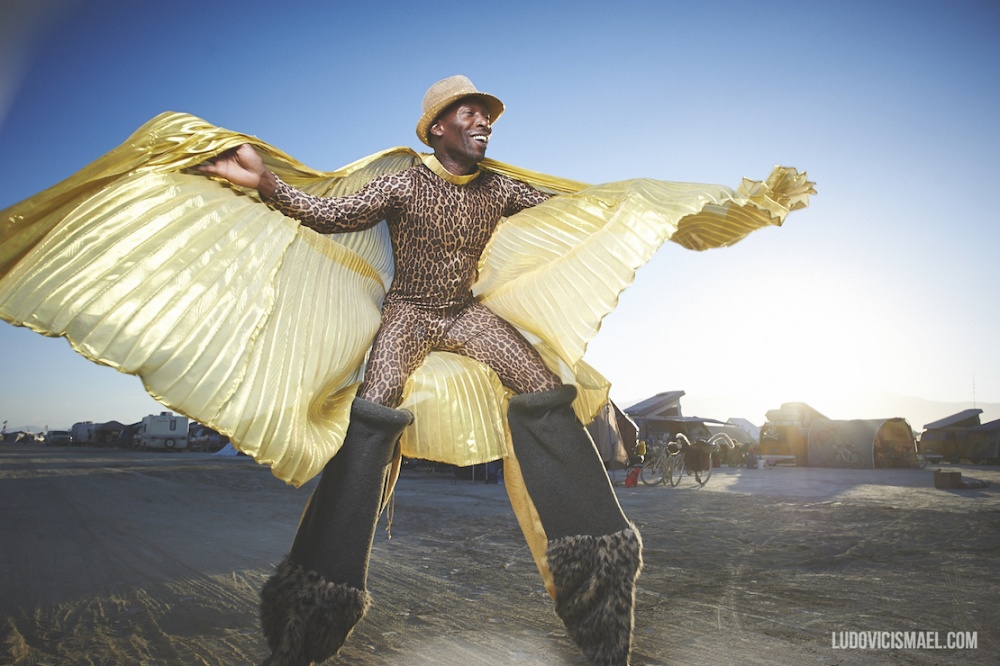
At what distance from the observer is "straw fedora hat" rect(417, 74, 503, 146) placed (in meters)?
2.08

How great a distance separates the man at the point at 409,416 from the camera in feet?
5.68

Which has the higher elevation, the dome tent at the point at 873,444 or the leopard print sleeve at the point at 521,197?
the leopard print sleeve at the point at 521,197

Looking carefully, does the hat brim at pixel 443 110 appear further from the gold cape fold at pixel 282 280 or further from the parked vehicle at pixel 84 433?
the parked vehicle at pixel 84 433

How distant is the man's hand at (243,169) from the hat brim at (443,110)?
0.66m

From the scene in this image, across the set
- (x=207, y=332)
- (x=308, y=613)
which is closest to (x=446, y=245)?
(x=207, y=332)

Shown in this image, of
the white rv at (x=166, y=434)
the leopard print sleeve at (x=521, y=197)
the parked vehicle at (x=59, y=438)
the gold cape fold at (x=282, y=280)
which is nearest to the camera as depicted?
the gold cape fold at (x=282, y=280)

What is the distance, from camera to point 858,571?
404 centimetres

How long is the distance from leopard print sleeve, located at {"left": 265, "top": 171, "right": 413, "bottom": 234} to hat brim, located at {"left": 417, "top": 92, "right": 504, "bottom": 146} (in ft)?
0.91

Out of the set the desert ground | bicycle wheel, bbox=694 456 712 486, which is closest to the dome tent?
bicycle wheel, bbox=694 456 712 486

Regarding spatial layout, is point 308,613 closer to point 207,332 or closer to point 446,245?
point 207,332

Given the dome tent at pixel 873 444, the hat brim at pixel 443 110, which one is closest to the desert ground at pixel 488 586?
the hat brim at pixel 443 110
